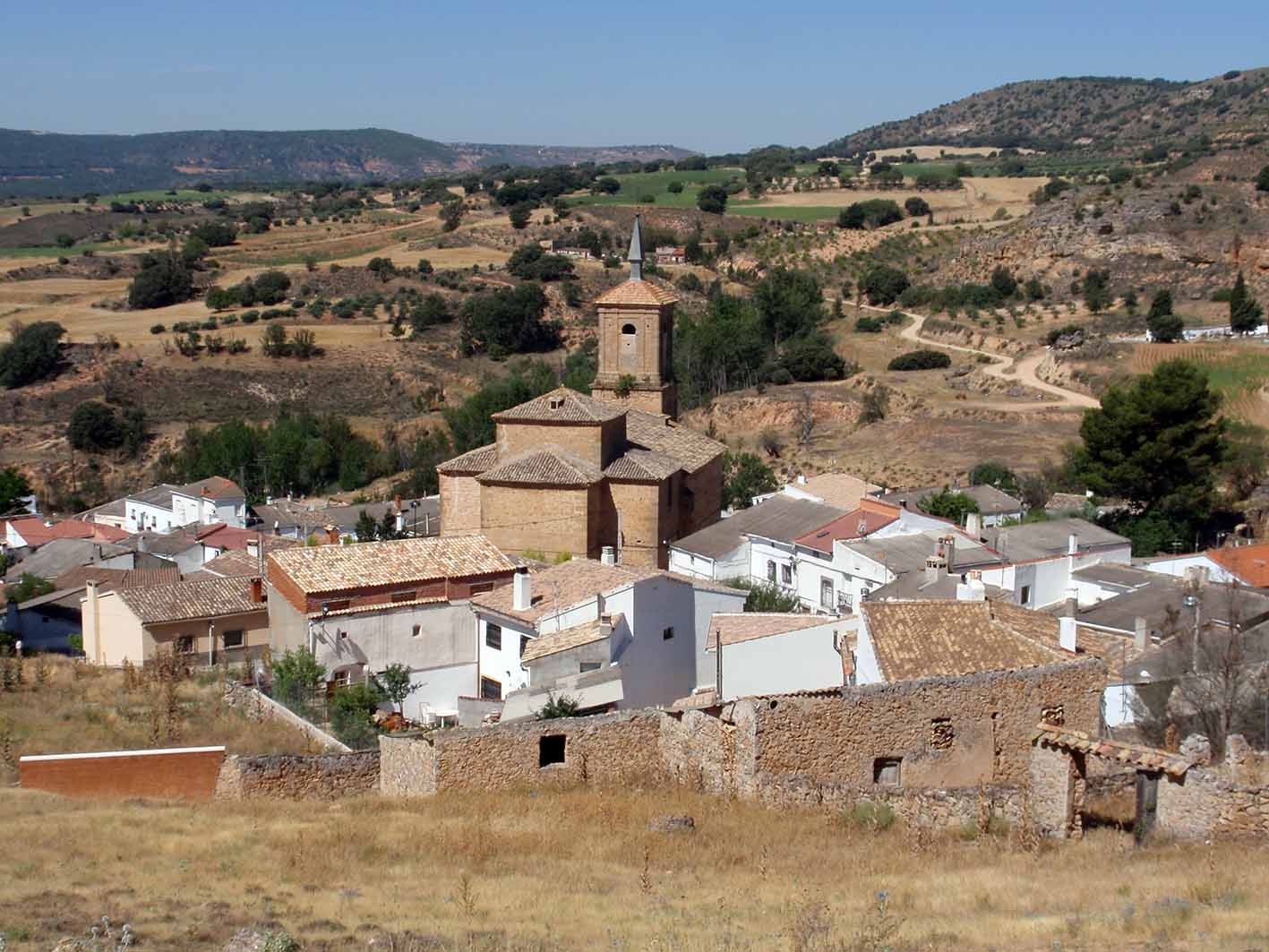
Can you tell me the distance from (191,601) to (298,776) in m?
11.9

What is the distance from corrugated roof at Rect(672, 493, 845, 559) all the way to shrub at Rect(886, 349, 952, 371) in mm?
26567

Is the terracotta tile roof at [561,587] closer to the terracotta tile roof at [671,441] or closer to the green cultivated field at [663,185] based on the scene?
the terracotta tile roof at [671,441]

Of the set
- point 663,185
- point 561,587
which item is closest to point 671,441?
point 561,587

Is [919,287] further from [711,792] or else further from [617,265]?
[711,792]

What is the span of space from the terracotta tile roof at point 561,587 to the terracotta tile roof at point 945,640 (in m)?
5.76

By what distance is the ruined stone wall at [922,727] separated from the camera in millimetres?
13602

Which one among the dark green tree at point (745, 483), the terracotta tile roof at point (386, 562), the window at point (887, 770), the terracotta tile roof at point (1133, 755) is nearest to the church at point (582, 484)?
the terracotta tile roof at point (386, 562)

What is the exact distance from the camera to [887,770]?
555 inches

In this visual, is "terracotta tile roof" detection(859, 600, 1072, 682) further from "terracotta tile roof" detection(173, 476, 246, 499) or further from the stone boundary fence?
"terracotta tile roof" detection(173, 476, 246, 499)

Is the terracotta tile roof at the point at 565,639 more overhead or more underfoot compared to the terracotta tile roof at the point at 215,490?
more overhead

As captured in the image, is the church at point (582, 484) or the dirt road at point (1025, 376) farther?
the dirt road at point (1025, 376)

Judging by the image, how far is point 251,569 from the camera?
3102cm

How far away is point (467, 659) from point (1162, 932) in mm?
16313

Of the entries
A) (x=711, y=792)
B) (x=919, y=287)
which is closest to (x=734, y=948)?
(x=711, y=792)
